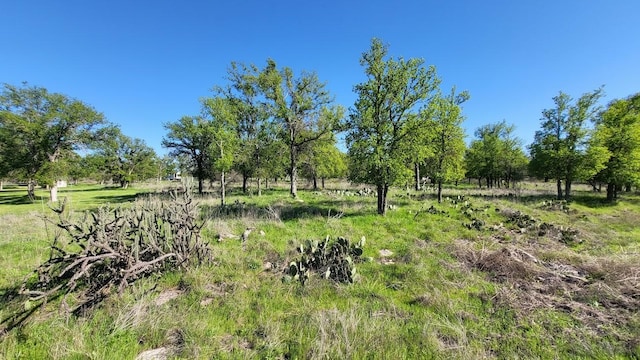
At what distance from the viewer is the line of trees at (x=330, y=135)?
12.5 m

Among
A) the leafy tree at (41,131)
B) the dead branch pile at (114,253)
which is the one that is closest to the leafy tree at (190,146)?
the leafy tree at (41,131)

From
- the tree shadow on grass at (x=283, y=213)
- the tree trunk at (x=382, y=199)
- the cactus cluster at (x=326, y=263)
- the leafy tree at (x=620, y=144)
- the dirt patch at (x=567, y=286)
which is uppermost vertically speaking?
the leafy tree at (x=620, y=144)

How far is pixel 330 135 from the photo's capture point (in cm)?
2495

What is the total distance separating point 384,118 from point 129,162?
63858mm

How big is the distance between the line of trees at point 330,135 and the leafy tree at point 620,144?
7 cm

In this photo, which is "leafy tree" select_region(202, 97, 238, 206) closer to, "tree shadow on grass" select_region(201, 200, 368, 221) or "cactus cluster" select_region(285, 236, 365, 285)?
"tree shadow on grass" select_region(201, 200, 368, 221)

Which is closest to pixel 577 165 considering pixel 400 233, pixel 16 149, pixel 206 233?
pixel 400 233

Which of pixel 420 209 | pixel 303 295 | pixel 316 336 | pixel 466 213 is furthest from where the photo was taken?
pixel 420 209

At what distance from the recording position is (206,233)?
30.5 feet

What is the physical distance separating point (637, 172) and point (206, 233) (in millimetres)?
31460

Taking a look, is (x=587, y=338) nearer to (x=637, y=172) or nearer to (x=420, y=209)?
(x=420, y=209)

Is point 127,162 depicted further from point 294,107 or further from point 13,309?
Answer: point 13,309

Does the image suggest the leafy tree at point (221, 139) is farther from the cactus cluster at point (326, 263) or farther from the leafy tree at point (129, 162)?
the leafy tree at point (129, 162)

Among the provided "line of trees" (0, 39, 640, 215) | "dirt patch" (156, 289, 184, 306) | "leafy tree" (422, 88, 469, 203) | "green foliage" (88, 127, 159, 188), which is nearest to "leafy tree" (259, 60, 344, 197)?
"line of trees" (0, 39, 640, 215)
